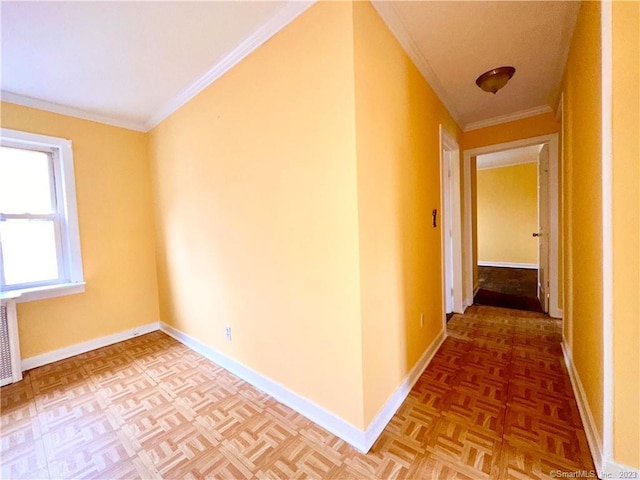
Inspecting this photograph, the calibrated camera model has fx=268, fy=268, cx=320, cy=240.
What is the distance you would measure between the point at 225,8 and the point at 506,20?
1724mm

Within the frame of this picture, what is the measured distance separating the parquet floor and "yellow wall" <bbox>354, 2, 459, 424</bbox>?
0.26 metres

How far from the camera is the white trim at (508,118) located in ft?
10.00

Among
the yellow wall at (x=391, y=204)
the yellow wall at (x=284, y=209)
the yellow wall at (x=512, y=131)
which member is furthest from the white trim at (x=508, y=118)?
the yellow wall at (x=284, y=209)

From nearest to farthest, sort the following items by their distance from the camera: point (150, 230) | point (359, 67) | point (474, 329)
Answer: point (359, 67) → point (474, 329) → point (150, 230)

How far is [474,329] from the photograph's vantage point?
293 cm

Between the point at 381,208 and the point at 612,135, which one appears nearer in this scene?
the point at 612,135

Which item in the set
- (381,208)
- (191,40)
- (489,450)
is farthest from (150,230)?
(489,450)

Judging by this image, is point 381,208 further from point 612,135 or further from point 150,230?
point 150,230

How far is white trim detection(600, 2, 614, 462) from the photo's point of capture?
1137 millimetres

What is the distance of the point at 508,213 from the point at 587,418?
253 inches

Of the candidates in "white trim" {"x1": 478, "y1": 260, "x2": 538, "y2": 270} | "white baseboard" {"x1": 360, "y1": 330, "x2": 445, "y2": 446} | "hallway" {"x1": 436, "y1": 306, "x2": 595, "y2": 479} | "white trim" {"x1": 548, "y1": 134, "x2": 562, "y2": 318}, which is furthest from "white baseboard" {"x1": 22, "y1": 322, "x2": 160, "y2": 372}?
"white trim" {"x1": 478, "y1": 260, "x2": 538, "y2": 270}

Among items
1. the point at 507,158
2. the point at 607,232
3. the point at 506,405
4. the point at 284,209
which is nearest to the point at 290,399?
the point at 284,209

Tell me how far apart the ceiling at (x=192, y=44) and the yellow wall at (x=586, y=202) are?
0.30 m

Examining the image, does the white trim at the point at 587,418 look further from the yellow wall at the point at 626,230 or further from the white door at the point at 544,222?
the white door at the point at 544,222
